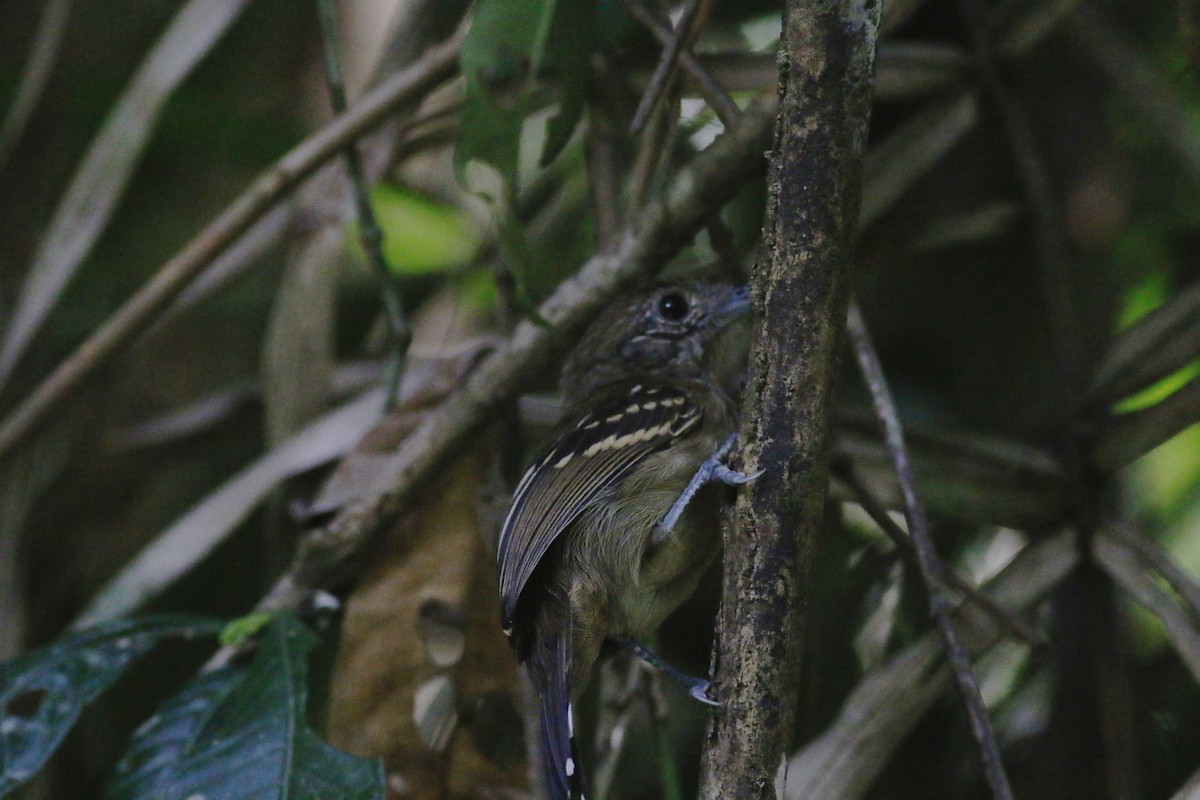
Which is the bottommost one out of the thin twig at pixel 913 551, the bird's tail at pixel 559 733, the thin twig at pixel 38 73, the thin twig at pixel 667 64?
the bird's tail at pixel 559 733

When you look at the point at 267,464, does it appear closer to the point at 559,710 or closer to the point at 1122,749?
the point at 559,710

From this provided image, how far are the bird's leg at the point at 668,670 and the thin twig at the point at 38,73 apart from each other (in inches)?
96.8

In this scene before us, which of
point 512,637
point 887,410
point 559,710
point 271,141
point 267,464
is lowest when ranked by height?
point 559,710

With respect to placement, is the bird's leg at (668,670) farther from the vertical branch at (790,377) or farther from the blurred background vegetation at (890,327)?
the blurred background vegetation at (890,327)

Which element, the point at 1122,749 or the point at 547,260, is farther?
the point at 547,260

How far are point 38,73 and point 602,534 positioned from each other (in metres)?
2.32

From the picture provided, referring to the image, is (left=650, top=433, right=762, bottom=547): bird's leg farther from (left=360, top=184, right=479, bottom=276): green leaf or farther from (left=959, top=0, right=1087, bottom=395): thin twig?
(left=360, top=184, right=479, bottom=276): green leaf

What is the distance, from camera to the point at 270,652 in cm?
262

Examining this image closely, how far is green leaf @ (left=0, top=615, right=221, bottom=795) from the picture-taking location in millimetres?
2586

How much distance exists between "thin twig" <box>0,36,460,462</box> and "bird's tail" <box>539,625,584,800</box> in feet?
4.56

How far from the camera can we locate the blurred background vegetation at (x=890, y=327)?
296 cm

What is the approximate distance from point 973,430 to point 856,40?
1.96 meters

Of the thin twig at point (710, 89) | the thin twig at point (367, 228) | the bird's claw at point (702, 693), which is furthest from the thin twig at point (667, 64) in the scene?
the bird's claw at point (702, 693)

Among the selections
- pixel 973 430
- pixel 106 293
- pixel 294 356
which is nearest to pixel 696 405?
pixel 973 430
